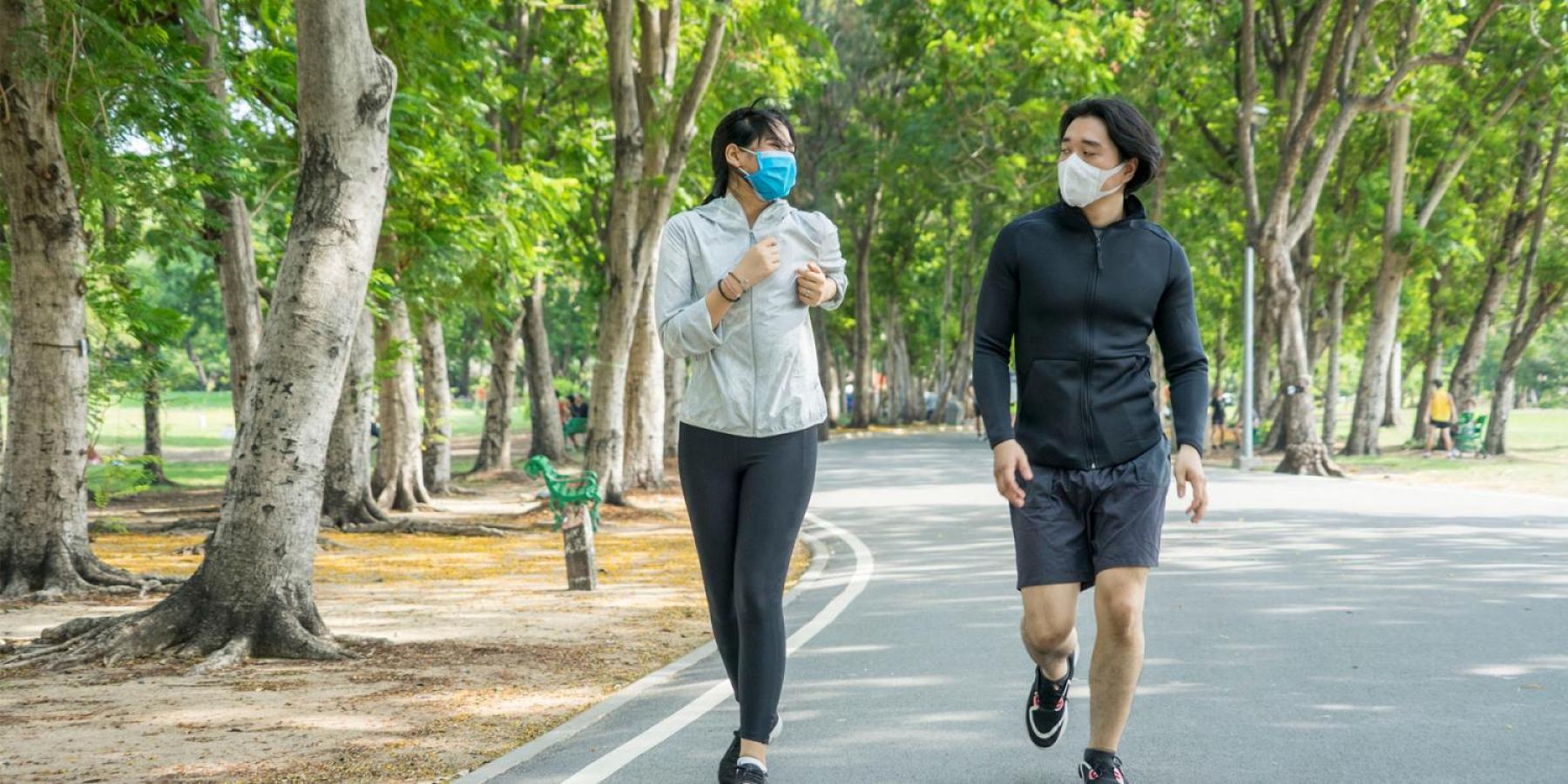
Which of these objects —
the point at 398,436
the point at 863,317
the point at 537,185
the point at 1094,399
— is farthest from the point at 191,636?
the point at 863,317

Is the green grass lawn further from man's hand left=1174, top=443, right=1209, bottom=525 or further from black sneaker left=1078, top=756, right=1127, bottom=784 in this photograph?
man's hand left=1174, top=443, right=1209, bottom=525

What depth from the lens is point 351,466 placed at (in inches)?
648

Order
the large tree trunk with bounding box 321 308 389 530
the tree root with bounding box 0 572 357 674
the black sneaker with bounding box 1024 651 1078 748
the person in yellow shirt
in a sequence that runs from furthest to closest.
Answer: the person in yellow shirt, the large tree trunk with bounding box 321 308 389 530, the tree root with bounding box 0 572 357 674, the black sneaker with bounding box 1024 651 1078 748

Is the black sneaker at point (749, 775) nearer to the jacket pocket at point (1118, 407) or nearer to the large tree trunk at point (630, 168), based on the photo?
the jacket pocket at point (1118, 407)

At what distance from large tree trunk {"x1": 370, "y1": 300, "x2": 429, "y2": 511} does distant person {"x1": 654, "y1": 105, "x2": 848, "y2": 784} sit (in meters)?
14.7

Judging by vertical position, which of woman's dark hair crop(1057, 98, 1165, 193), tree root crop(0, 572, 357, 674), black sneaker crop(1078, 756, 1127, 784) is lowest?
tree root crop(0, 572, 357, 674)

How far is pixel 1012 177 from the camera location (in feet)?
86.2

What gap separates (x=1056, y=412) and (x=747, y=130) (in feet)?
4.06

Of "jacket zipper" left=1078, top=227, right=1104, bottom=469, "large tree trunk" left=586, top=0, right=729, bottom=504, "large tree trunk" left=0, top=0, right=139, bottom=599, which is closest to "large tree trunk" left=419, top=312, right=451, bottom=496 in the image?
"large tree trunk" left=586, top=0, right=729, bottom=504

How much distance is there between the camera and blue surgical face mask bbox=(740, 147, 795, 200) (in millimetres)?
4348

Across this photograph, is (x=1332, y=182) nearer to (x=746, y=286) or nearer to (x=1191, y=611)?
(x=1191, y=611)

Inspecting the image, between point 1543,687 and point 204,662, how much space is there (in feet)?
19.6

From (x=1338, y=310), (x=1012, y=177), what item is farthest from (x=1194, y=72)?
(x=1338, y=310)

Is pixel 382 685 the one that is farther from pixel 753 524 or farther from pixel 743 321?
pixel 743 321
